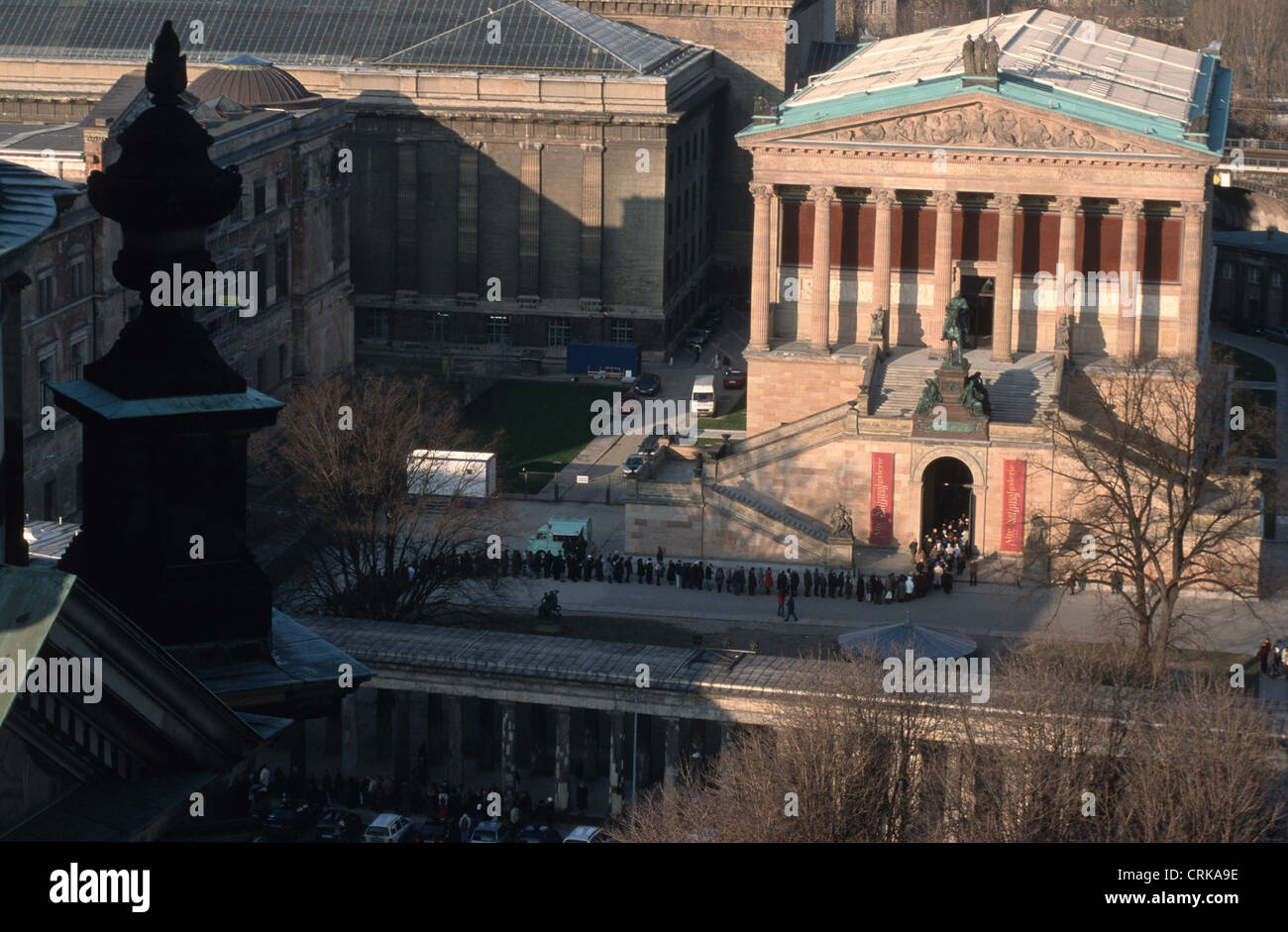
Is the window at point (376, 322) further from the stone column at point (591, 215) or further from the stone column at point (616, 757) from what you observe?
the stone column at point (616, 757)

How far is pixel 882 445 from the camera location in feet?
323

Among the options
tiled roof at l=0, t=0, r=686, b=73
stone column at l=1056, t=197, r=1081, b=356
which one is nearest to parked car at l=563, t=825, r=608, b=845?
stone column at l=1056, t=197, r=1081, b=356

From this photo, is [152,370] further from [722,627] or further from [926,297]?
[926,297]

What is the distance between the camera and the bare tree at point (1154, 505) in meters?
84.2

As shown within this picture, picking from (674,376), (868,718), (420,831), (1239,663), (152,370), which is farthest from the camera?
(674,376)

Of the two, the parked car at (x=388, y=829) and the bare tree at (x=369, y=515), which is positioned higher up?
the bare tree at (x=369, y=515)

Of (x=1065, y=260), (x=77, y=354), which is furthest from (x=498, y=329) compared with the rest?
(x=77, y=354)

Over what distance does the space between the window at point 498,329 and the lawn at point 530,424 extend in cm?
498

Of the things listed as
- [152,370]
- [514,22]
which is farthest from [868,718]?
[514,22]

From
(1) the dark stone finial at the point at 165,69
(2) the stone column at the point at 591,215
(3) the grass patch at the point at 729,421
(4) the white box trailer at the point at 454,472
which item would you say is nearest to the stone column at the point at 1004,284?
(3) the grass patch at the point at 729,421

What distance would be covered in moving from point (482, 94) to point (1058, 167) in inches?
1608

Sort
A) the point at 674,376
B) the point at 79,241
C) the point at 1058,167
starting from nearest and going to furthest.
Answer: the point at 79,241 → the point at 1058,167 → the point at 674,376

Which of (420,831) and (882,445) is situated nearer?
(420,831)

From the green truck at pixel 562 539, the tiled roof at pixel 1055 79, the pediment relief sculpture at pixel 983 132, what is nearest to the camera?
the green truck at pixel 562 539
